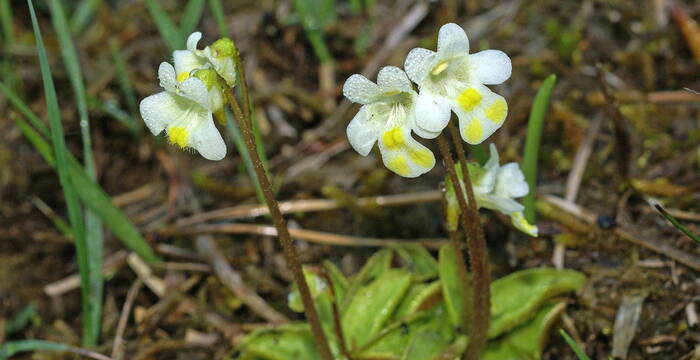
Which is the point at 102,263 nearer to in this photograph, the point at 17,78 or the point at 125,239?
the point at 125,239

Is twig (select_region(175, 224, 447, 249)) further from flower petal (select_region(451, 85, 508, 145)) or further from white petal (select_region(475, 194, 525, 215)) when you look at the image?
flower petal (select_region(451, 85, 508, 145))

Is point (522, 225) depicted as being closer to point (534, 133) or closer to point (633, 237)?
point (534, 133)

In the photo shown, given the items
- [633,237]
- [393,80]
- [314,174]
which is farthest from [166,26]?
[633,237]

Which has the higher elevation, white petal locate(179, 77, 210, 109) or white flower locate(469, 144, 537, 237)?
white petal locate(179, 77, 210, 109)

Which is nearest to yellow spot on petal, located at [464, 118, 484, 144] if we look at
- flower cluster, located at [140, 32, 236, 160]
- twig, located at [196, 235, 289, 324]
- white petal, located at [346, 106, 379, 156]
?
white petal, located at [346, 106, 379, 156]

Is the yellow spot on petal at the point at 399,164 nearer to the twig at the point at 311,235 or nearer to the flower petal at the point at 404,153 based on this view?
the flower petal at the point at 404,153

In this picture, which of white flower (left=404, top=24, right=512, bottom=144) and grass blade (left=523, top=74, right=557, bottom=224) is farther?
grass blade (left=523, top=74, right=557, bottom=224)
